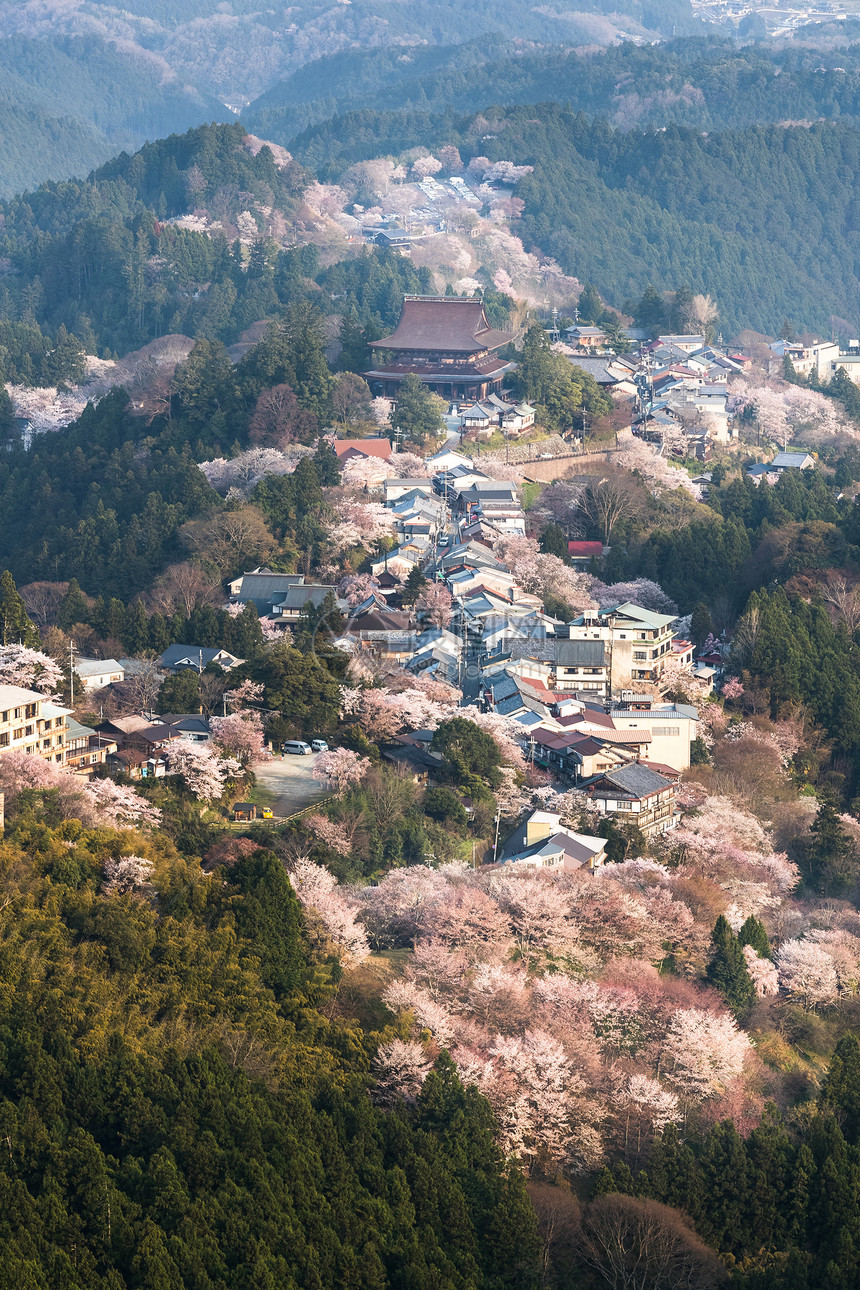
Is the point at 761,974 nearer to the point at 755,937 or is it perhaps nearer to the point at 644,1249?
the point at 755,937

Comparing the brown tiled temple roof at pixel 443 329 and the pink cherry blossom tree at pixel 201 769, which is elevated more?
the brown tiled temple roof at pixel 443 329

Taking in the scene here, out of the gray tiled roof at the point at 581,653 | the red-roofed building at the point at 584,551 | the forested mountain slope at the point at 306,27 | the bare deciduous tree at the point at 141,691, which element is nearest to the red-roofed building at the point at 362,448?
the red-roofed building at the point at 584,551

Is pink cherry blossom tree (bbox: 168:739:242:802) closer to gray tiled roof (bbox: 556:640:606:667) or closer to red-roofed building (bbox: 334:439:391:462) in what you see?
gray tiled roof (bbox: 556:640:606:667)

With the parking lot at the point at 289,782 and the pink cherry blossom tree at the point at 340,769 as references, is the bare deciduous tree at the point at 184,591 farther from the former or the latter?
the pink cherry blossom tree at the point at 340,769

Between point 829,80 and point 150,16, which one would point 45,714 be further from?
point 150,16

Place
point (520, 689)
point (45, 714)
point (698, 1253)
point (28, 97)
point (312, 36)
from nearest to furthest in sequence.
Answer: point (698, 1253), point (45, 714), point (520, 689), point (28, 97), point (312, 36)

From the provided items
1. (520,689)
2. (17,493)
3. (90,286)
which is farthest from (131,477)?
(90,286)

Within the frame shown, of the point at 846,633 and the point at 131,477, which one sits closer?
the point at 846,633
